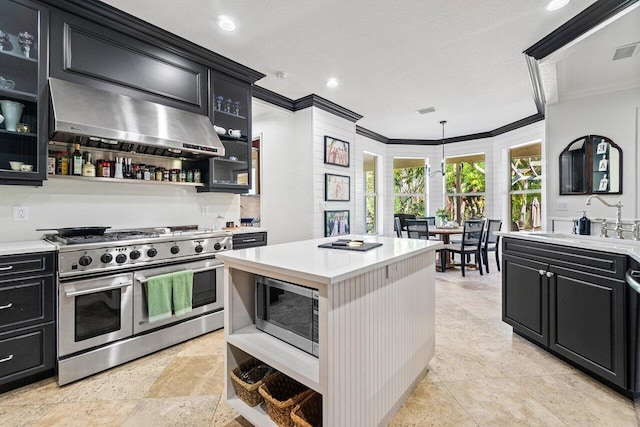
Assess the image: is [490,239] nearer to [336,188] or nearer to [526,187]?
[526,187]

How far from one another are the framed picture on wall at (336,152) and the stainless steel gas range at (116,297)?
2.49 meters

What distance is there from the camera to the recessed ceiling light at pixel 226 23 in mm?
2602

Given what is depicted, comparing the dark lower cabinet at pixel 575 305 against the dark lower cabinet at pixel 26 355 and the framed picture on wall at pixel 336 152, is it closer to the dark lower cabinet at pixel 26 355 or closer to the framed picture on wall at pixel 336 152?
the framed picture on wall at pixel 336 152

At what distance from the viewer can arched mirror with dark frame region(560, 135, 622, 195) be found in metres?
3.27

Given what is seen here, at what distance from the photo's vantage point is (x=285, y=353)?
151 cm

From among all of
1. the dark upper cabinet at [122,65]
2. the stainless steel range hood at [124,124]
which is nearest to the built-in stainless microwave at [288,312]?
the stainless steel range hood at [124,124]

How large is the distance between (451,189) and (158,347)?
6.77 meters

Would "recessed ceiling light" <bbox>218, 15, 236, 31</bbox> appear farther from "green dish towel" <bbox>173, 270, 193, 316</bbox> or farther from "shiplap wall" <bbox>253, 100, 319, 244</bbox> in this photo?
"green dish towel" <bbox>173, 270, 193, 316</bbox>

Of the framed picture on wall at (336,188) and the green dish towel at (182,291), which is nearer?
the green dish towel at (182,291)

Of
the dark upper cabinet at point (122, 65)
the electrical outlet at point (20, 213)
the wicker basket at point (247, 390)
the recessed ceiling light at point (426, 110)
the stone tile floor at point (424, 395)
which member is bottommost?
the stone tile floor at point (424, 395)

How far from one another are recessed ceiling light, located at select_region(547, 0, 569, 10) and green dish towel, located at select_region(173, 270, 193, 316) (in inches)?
148

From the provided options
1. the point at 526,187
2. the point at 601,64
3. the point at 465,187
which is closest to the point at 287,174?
the point at 601,64

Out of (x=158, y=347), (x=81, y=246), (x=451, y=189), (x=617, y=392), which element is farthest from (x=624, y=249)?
(x=451, y=189)

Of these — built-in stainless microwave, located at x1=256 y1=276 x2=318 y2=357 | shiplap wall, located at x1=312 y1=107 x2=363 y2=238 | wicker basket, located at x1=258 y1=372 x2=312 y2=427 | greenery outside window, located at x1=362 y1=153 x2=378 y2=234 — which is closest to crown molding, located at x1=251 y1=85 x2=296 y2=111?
shiplap wall, located at x1=312 y1=107 x2=363 y2=238
